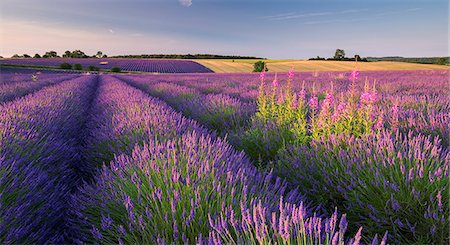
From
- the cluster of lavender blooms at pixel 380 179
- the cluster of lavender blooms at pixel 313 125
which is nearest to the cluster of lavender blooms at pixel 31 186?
the cluster of lavender blooms at pixel 313 125

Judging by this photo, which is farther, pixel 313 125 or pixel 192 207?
pixel 313 125

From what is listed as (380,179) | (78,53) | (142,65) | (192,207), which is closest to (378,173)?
(380,179)

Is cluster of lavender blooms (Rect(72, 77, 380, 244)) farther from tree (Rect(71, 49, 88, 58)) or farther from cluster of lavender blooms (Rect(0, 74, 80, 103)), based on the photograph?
tree (Rect(71, 49, 88, 58))

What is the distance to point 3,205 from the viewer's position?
1.73 meters

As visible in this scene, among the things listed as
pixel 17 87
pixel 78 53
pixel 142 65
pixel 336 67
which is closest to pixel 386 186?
pixel 17 87

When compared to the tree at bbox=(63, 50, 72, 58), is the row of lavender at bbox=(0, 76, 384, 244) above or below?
below

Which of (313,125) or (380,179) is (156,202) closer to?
(380,179)

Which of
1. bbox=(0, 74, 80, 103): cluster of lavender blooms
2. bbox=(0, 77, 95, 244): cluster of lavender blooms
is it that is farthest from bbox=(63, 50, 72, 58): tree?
bbox=(0, 77, 95, 244): cluster of lavender blooms

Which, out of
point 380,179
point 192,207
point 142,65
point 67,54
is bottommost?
point 142,65

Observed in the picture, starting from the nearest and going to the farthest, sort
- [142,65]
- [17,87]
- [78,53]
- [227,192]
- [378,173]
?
[227,192] → [378,173] → [17,87] → [142,65] → [78,53]

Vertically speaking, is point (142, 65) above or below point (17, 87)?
below

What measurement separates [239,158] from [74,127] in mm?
3540

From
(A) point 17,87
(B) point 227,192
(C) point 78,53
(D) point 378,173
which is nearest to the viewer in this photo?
(B) point 227,192

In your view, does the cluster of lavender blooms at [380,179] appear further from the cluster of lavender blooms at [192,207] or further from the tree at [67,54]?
the tree at [67,54]
